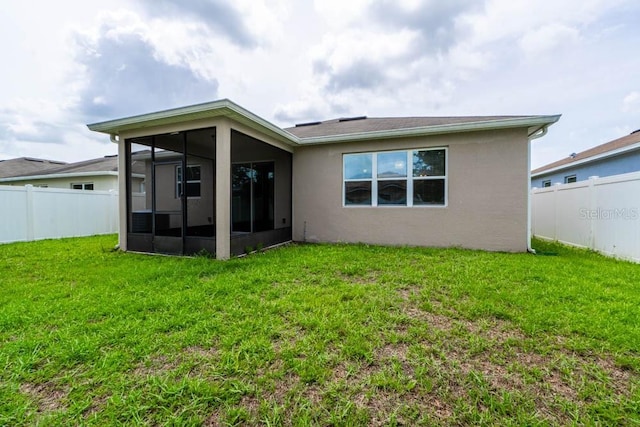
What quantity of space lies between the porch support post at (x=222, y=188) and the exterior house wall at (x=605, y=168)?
12.1 m

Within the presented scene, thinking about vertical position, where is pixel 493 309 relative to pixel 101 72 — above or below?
below

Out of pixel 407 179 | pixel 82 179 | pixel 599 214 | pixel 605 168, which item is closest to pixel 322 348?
pixel 407 179

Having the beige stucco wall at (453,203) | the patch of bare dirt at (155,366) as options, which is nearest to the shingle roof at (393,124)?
the beige stucco wall at (453,203)

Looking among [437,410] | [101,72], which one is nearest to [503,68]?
[437,410]

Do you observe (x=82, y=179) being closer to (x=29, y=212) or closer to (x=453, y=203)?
(x=29, y=212)

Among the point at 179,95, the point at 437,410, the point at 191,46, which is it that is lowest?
the point at 437,410

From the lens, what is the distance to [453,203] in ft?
21.7

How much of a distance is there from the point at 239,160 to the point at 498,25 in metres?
8.26

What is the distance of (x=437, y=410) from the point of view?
1.69 meters

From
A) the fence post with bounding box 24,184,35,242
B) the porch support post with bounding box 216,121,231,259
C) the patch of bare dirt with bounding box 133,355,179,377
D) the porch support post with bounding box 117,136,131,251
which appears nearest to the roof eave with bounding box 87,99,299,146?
the porch support post with bounding box 216,121,231,259

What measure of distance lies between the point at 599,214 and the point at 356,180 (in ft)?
18.4

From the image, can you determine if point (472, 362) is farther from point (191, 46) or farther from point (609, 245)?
point (191, 46)

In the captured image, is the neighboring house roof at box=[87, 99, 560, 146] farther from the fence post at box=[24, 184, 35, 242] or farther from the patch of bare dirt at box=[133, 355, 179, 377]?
the patch of bare dirt at box=[133, 355, 179, 377]

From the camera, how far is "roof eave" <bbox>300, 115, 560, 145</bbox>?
18.8 feet
